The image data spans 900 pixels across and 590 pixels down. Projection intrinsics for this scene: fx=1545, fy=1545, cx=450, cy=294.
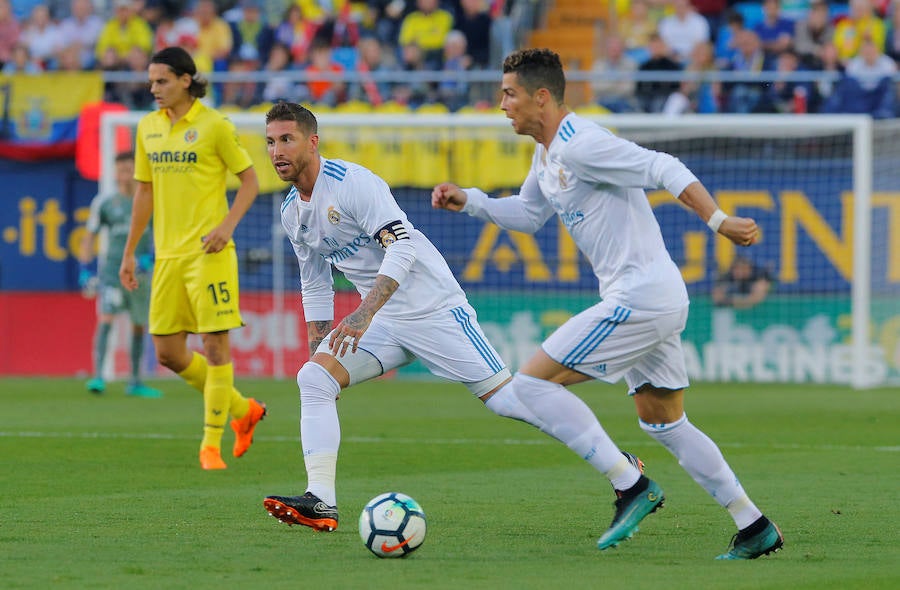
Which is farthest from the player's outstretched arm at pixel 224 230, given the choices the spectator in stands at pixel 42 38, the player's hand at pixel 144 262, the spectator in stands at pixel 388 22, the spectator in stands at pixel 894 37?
the spectator in stands at pixel 42 38

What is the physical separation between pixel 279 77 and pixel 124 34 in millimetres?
3194

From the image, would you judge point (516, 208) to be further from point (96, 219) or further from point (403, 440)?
point (96, 219)

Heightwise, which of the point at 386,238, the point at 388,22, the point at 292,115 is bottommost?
the point at 386,238

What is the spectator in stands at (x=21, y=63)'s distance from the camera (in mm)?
21266

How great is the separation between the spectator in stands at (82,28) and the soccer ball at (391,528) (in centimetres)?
1703

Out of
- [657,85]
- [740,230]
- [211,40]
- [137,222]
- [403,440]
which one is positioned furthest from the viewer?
[211,40]

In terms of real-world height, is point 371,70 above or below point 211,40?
below

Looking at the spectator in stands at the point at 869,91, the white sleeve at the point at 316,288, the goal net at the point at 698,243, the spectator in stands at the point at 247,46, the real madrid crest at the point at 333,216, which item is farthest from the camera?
the spectator in stands at the point at 247,46

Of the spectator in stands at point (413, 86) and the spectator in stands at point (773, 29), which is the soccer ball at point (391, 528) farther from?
the spectator in stands at point (773, 29)

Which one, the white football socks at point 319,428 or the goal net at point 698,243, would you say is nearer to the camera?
the white football socks at point 319,428

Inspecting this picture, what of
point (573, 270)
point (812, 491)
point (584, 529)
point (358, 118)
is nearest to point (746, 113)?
point (573, 270)

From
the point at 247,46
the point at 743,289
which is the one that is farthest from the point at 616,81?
the point at 247,46

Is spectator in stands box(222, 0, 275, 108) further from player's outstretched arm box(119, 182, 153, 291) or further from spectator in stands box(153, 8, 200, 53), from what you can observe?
player's outstretched arm box(119, 182, 153, 291)

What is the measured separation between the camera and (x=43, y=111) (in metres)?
19.9
